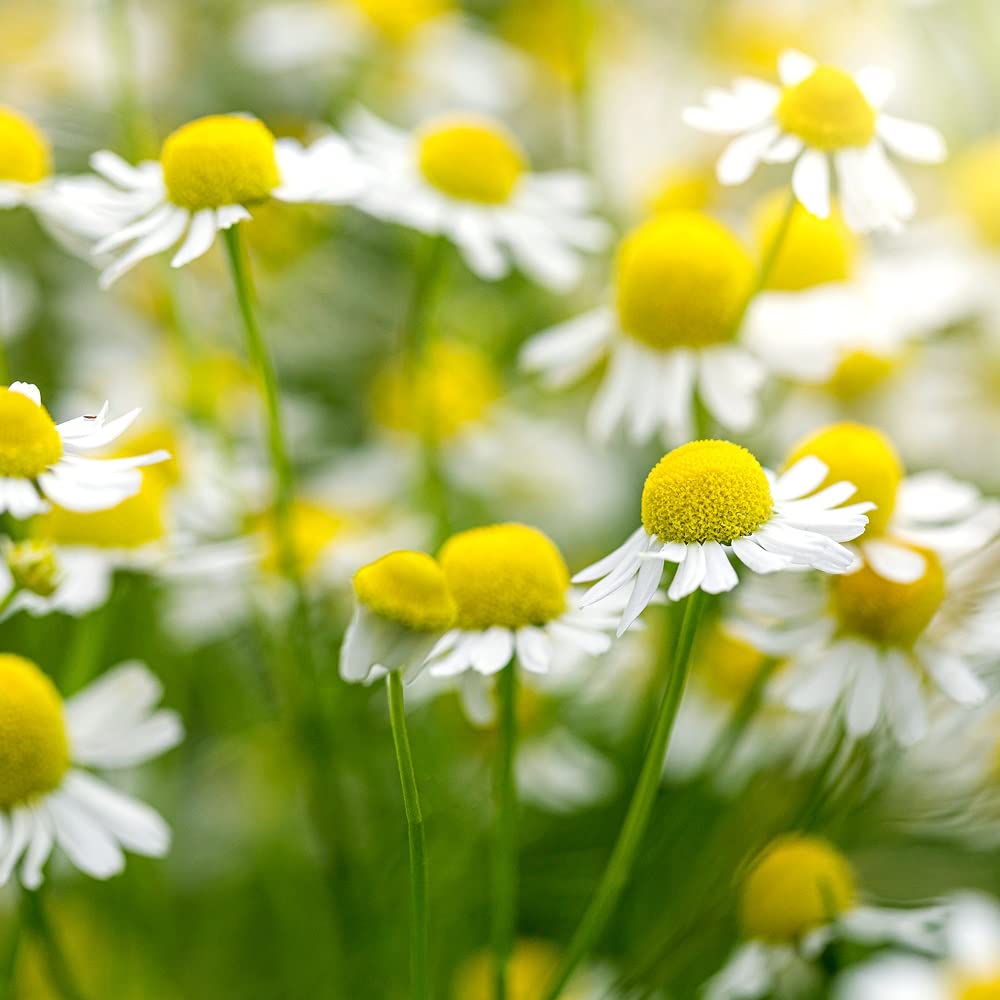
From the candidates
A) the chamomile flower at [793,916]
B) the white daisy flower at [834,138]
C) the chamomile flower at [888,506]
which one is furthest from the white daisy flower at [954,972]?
the white daisy flower at [834,138]

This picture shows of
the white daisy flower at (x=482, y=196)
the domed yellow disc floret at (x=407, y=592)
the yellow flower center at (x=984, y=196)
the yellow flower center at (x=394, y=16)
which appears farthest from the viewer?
the yellow flower center at (x=394, y=16)

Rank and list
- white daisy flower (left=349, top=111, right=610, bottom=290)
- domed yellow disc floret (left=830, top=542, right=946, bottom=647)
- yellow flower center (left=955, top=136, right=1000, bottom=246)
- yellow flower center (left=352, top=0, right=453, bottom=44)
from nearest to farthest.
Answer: domed yellow disc floret (left=830, top=542, right=946, bottom=647)
white daisy flower (left=349, top=111, right=610, bottom=290)
yellow flower center (left=955, top=136, right=1000, bottom=246)
yellow flower center (left=352, top=0, right=453, bottom=44)

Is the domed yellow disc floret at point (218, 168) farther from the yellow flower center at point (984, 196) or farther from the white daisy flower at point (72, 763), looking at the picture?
the yellow flower center at point (984, 196)

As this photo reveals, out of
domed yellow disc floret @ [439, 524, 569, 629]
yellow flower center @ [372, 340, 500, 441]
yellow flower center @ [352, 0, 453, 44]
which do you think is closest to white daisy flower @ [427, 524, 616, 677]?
domed yellow disc floret @ [439, 524, 569, 629]

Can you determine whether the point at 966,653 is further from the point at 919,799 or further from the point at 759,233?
Result: the point at 759,233

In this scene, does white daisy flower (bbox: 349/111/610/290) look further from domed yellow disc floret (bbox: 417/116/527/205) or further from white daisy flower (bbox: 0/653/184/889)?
white daisy flower (bbox: 0/653/184/889)

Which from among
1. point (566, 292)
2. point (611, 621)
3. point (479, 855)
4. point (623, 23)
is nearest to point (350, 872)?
point (479, 855)
